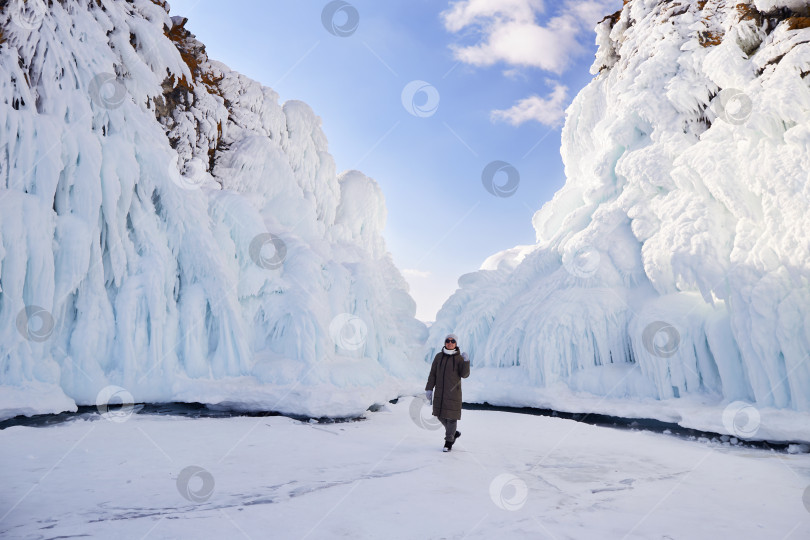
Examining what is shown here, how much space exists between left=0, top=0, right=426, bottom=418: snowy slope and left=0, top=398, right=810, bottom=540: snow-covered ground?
296 centimetres

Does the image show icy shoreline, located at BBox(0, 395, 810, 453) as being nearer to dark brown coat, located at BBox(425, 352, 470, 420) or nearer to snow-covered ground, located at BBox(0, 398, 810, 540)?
snow-covered ground, located at BBox(0, 398, 810, 540)

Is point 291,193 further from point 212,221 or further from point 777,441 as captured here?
point 777,441

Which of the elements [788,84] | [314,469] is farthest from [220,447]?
[788,84]

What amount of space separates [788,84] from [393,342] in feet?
49.2

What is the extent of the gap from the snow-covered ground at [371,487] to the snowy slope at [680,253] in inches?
137

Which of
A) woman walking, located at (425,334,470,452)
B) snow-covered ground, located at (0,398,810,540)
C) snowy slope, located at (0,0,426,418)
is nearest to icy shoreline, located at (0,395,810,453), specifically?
snowy slope, located at (0,0,426,418)

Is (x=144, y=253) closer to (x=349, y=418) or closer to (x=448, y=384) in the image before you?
(x=349, y=418)

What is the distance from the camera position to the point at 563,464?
6371mm

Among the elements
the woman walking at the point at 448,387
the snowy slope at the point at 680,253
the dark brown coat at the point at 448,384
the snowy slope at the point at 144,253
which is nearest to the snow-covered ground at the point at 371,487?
the woman walking at the point at 448,387

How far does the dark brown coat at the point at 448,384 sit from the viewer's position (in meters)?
6.70

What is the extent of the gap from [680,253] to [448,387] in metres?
9.48

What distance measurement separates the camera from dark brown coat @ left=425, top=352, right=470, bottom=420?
264 inches

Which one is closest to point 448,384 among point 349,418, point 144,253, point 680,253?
point 349,418

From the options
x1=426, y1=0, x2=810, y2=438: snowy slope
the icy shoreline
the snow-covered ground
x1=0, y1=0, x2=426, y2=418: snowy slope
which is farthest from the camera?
x1=426, y1=0, x2=810, y2=438: snowy slope
